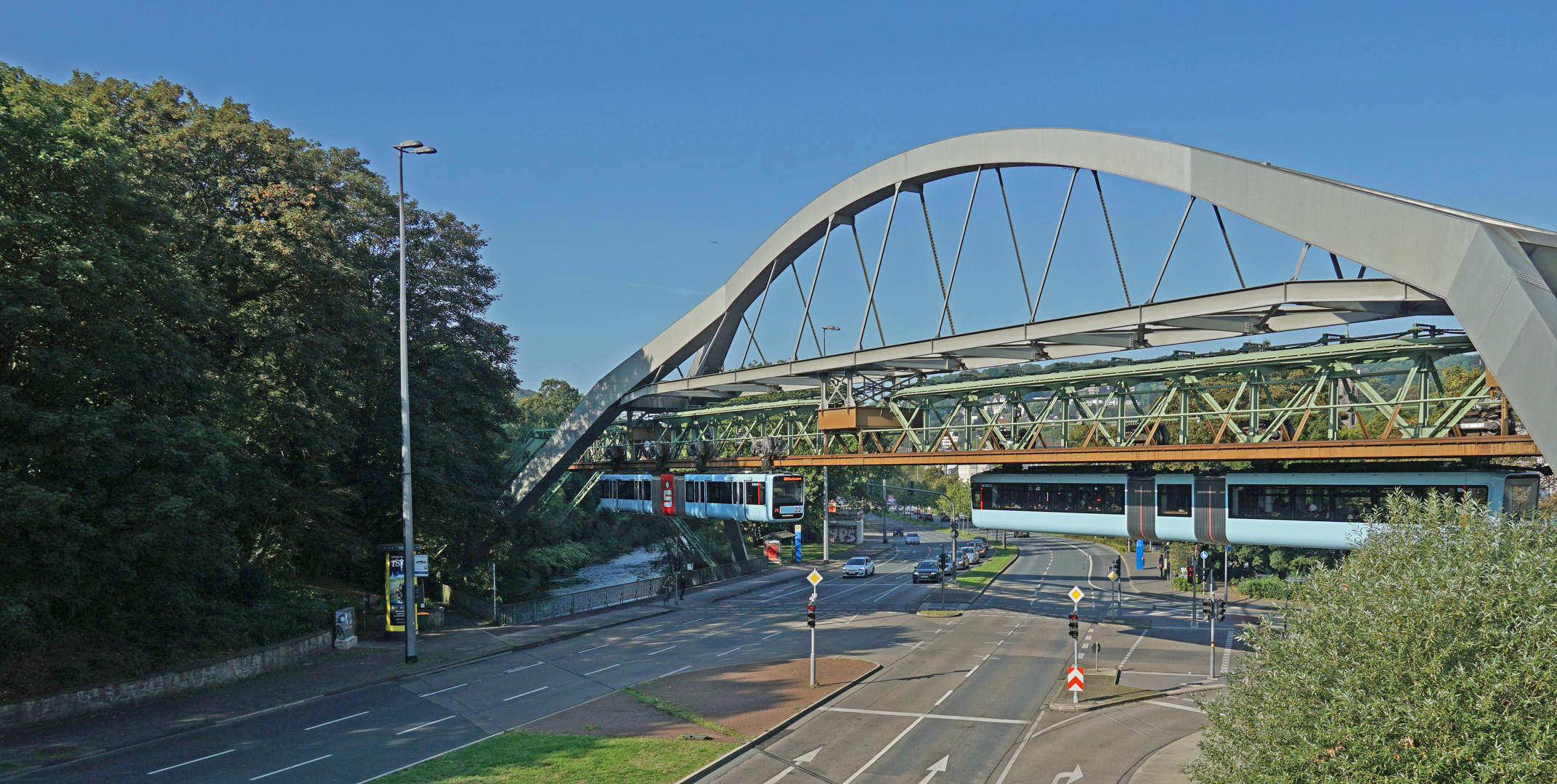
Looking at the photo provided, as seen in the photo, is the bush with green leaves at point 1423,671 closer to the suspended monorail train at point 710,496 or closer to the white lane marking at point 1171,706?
the white lane marking at point 1171,706

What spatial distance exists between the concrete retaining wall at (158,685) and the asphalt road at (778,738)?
3.35 m

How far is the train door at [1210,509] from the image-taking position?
29.0 m

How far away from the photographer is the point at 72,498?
74.9 feet

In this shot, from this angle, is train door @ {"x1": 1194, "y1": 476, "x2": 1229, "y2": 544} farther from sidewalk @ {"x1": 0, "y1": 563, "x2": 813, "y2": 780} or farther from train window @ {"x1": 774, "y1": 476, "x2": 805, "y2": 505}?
sidewalk @ {"x1": 0, "y1": 563, "x2": 813, "y2": 780}

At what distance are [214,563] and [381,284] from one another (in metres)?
18.5

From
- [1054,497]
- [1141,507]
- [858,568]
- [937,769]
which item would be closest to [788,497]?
[1054,497]

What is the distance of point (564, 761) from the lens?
20609mm

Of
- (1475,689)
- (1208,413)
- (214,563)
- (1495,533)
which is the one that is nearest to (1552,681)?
(1475,689)

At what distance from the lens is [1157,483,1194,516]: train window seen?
30.2 m

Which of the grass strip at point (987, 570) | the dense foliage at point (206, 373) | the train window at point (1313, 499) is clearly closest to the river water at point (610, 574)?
the dense foliage at point (206, 373)

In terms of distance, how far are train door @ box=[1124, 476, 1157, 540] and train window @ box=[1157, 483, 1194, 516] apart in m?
0.20

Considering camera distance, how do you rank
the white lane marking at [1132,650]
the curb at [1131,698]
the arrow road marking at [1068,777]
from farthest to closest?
the white lane marking at [1132,650] → the curb at [1131,698] → the arrow road marking at [1068,777]

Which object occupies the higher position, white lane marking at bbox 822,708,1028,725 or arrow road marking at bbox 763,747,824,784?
arrow road marking at bbox 763,747,824,784

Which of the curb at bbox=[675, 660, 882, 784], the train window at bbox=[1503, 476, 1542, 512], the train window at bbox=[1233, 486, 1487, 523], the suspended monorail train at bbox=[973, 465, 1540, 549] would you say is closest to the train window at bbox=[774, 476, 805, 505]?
the suspended monorail train at bbox=[973, 465, 1540, 549]
